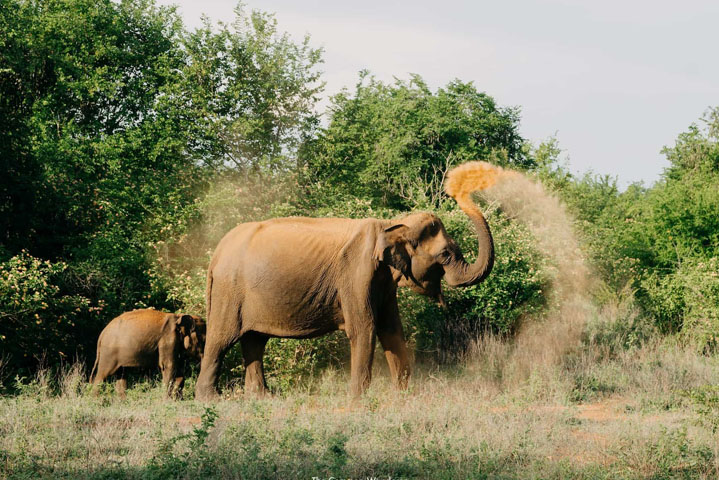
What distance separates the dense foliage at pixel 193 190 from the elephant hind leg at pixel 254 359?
3.48 feet

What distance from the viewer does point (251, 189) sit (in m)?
18.1

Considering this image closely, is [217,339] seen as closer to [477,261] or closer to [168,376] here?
[168,376]

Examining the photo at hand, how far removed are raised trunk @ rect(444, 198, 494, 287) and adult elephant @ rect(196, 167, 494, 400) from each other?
0.05 ft

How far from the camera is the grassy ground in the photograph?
22.3 ft

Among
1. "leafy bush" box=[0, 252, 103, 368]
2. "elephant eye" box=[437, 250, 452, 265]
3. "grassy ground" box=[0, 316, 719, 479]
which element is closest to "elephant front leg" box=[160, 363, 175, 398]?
"grassy ground" box=[0, 316, 719, 479]

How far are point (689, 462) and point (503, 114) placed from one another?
118 feet

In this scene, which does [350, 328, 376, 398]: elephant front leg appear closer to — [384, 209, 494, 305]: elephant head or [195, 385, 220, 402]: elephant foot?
[384, 209, 494, 305]: elephant head

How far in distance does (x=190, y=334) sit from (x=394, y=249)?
429 centimetres

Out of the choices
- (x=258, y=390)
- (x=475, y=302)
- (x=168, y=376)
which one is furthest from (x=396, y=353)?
(x=475, y=302)

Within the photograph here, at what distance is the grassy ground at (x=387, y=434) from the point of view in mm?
6793

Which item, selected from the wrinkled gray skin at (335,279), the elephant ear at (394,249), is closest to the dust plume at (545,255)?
the wrinkled gray skin at (335,279)

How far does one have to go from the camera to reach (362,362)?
1050 centimetres

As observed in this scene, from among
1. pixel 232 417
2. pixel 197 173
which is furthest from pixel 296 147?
pixel 232 417

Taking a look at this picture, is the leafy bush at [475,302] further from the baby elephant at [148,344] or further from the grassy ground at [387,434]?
the baby elephant at [148,344]
